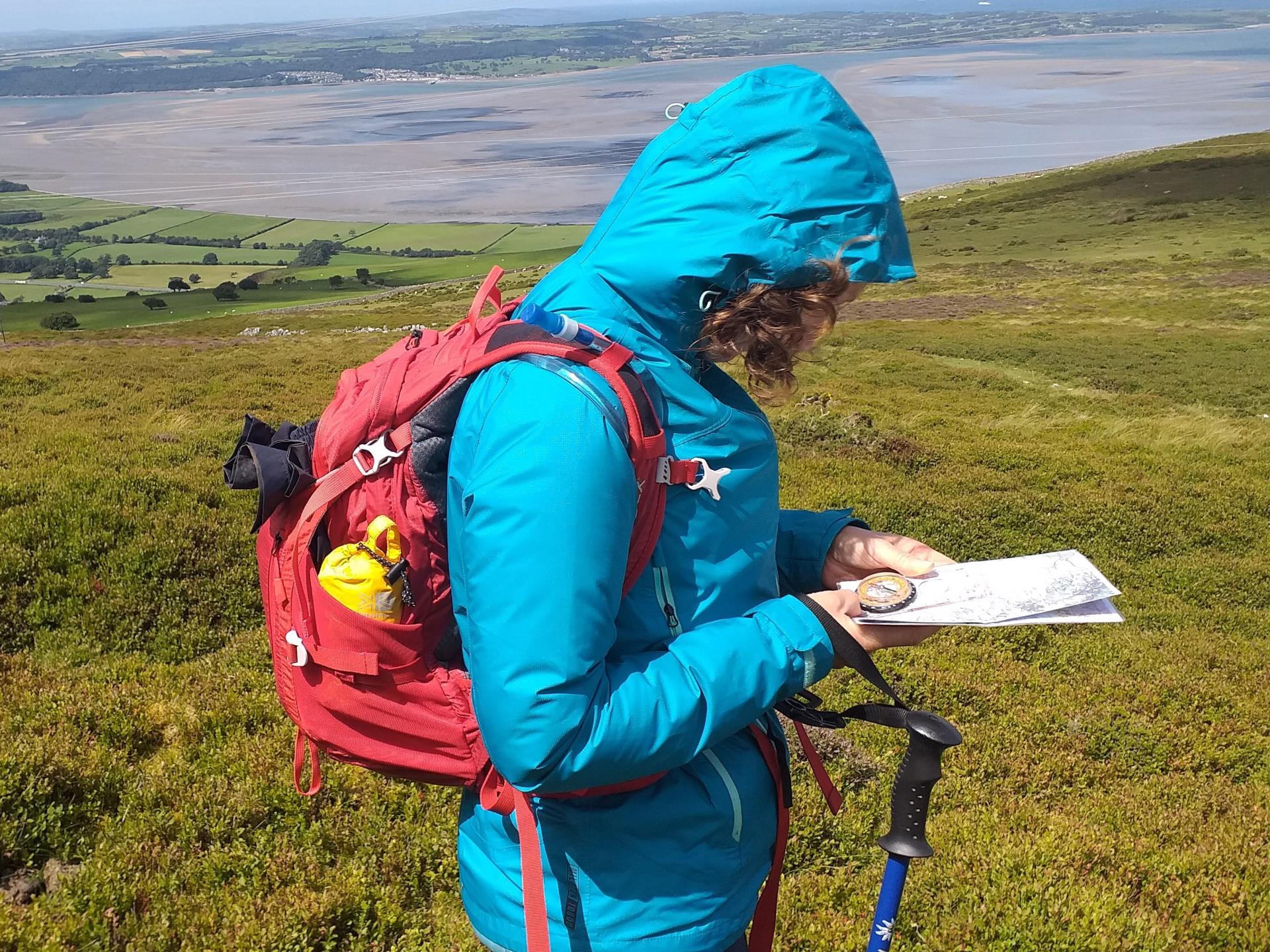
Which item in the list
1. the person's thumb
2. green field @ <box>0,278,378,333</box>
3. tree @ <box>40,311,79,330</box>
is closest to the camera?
the person's thumb

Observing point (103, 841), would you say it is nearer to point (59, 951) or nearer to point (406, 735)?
point (59, 951)

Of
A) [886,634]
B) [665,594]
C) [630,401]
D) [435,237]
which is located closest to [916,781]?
[886,634]

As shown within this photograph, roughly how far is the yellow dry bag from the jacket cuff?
0.73 metres

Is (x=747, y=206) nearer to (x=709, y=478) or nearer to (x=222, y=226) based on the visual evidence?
(x=709, y=478)

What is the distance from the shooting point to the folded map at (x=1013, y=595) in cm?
194

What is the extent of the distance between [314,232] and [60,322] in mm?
112446

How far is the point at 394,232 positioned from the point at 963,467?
17537 cm

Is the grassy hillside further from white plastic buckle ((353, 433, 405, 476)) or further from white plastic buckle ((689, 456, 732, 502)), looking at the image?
white plastic buckle ((689, 456, 732, 502))

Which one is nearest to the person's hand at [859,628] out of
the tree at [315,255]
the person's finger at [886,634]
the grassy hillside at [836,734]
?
the person's finger at [886,634]

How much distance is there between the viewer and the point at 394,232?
177125mm

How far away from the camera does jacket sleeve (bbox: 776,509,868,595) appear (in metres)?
2.57

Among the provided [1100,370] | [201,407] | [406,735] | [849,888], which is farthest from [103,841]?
[1100,370]

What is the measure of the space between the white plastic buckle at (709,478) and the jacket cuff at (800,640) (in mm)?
257

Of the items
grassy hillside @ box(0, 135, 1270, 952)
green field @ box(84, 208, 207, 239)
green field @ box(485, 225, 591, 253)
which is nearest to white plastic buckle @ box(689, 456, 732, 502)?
grassy hillside @ box(0, 135, 1270, 952)
